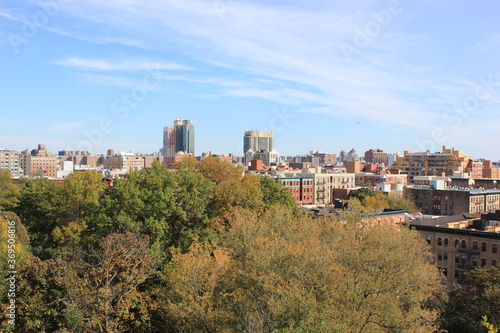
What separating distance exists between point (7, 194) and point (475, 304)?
149 feet

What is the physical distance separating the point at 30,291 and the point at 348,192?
82544 millimetres

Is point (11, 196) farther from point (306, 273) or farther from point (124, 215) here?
point (306, 273)

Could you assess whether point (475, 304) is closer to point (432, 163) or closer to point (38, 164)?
point (432, 163)

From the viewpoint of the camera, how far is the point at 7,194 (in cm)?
5178

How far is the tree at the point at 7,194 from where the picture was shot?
1965 inches

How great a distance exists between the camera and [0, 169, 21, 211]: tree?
4991 cm

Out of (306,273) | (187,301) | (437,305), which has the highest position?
(306,273)

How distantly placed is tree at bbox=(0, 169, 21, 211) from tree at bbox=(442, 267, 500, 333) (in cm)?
4162

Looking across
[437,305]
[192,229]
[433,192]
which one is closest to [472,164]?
[433,192]

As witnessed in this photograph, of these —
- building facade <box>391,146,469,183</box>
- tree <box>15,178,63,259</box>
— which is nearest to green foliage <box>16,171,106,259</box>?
tree <box>15,178,63,259</box>

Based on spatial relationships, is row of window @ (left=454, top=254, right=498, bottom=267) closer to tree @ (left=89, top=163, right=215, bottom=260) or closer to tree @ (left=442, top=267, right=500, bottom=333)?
tree @ (left=442, top=267, right=500, bottom=333)

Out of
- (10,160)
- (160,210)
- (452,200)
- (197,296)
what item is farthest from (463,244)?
(10,160)

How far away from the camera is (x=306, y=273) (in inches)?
851

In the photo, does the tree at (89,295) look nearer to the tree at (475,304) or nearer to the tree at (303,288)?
the tree at (303,288)
